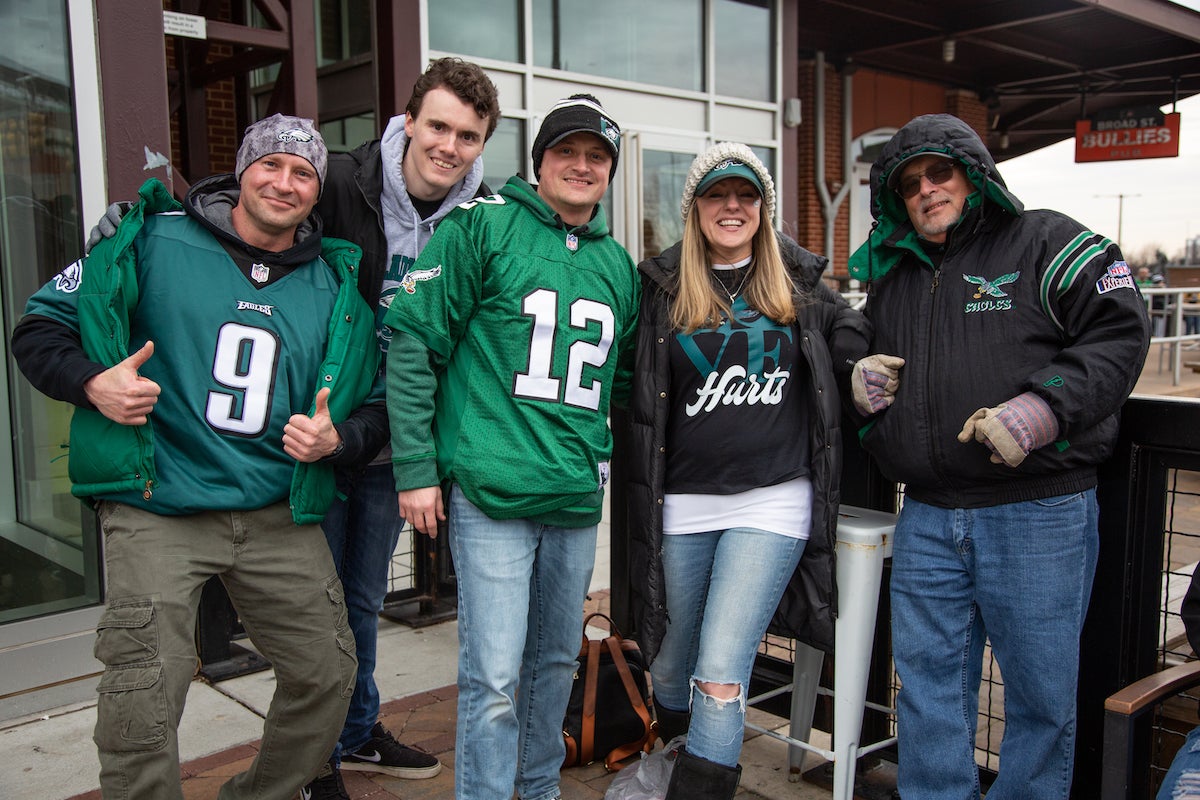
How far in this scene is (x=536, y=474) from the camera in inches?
96.7

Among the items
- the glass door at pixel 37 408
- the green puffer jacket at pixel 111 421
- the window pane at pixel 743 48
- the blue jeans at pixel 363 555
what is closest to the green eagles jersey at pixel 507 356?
the green puffer jacket at pixel 111 421

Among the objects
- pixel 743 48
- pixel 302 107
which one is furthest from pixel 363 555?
pixel 743 48

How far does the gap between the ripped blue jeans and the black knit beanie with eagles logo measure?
6.03 feet

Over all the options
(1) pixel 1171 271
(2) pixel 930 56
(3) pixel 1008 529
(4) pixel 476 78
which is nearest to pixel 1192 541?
(3) pixel 1008 529

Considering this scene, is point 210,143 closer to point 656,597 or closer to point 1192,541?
point 656,597

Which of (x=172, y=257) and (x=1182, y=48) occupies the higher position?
(x=1182, y=48)

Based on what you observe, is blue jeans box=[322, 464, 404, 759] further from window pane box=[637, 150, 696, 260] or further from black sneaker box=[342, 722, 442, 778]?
window pane box=[637, 150, 696, 260]

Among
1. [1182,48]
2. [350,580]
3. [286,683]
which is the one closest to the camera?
[286,683]

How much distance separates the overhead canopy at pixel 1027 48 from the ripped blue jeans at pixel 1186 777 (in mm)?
10347

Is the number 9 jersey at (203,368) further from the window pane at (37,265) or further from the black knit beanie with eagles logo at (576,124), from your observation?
the window pane at (37,265)

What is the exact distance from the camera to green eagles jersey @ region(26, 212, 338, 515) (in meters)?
2.40

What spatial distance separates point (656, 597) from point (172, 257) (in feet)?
4.98

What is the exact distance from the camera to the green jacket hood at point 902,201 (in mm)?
2443

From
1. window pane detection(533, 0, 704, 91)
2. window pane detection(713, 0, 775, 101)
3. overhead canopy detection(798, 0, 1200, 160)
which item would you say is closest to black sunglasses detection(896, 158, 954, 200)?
window pane detection(533, 0, 704, 91)
